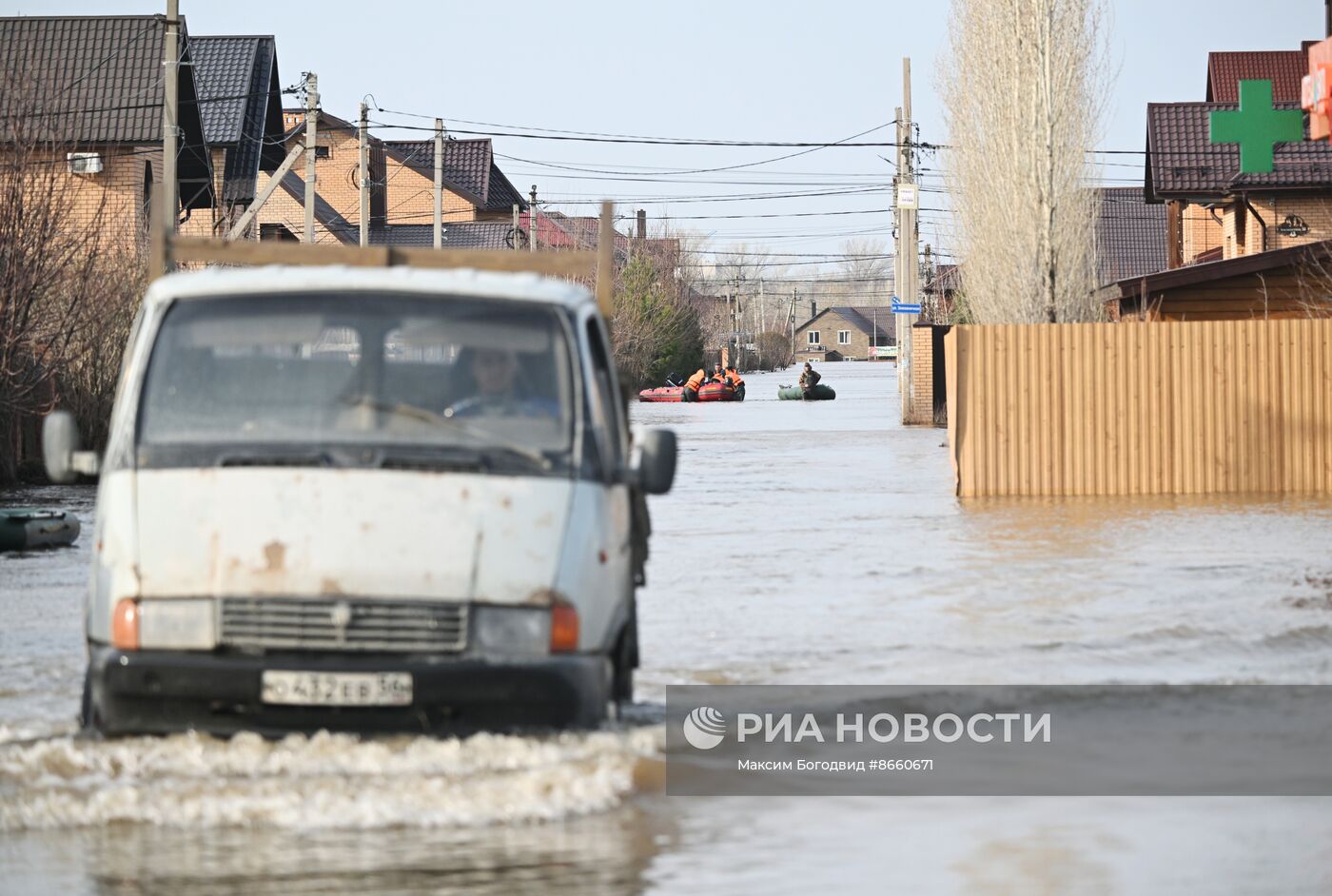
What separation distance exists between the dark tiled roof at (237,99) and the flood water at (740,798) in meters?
38.6

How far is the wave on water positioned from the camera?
22.3ft

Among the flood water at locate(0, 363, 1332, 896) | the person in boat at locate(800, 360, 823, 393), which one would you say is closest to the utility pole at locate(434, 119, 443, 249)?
the person in boat at locate(800, 360, 823, 393)

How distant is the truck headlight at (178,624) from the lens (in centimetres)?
697

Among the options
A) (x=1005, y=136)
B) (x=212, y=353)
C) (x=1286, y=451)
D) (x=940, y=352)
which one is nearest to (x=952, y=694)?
(x=212, y=353)

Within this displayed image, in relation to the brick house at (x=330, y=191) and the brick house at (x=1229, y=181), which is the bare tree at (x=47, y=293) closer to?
the brick house at (x=1229, y=181)

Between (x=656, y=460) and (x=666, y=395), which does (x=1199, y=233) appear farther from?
(x=656, y=460)

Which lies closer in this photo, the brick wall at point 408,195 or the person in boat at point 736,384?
the person in boat at point 736,384

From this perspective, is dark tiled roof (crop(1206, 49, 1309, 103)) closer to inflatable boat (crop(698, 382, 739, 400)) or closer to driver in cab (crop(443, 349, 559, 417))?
inflatable boat (crop(698, 382, 739, 400))

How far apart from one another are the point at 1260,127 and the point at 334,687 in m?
24.9

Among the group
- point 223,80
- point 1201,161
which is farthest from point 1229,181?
point 223,80

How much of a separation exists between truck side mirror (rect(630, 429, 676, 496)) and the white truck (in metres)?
0.19

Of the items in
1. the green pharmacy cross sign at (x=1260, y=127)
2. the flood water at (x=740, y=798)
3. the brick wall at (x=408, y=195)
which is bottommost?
the flood water at (x=740, y=798)

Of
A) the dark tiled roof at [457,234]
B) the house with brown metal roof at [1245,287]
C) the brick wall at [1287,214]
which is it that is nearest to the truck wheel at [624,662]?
the house with brown metal roof at [1245,287]

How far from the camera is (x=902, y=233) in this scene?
46.9 m
